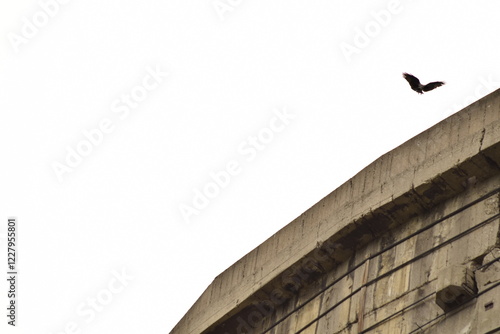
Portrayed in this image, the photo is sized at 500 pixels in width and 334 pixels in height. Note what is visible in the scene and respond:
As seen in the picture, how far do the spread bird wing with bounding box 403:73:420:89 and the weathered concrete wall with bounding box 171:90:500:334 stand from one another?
0.81 meters

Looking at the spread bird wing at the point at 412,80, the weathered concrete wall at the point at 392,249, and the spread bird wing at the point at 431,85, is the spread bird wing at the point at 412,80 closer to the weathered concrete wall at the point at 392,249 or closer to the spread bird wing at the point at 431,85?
the spread bird wing at the point at 431,85

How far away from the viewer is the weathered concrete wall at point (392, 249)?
12.9 metres

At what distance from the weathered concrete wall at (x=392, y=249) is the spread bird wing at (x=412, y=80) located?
2.67ft

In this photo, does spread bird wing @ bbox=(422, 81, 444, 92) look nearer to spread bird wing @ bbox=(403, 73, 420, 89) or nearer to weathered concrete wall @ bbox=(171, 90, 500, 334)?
spread bird wing @ bbox=(403, 73, 420, 89)

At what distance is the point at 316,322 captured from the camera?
14430 millimetres

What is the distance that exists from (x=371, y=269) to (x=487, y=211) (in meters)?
1.60

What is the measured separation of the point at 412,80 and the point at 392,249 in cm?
186

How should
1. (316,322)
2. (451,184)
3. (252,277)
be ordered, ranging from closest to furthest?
(451,184)
(316,322)
(252,277)

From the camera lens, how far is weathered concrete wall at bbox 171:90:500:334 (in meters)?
12.9

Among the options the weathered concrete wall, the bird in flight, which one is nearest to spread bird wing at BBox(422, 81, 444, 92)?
the bird in flight

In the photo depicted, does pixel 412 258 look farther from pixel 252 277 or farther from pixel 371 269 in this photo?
pixel 252 277

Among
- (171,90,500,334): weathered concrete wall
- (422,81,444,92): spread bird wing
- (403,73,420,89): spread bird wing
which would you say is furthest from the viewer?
(403,73,420,89): spread bird wing

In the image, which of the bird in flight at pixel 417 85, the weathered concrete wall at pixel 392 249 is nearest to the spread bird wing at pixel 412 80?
the bird in flight at pixel 417 85

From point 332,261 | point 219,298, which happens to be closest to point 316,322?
point 332,261
